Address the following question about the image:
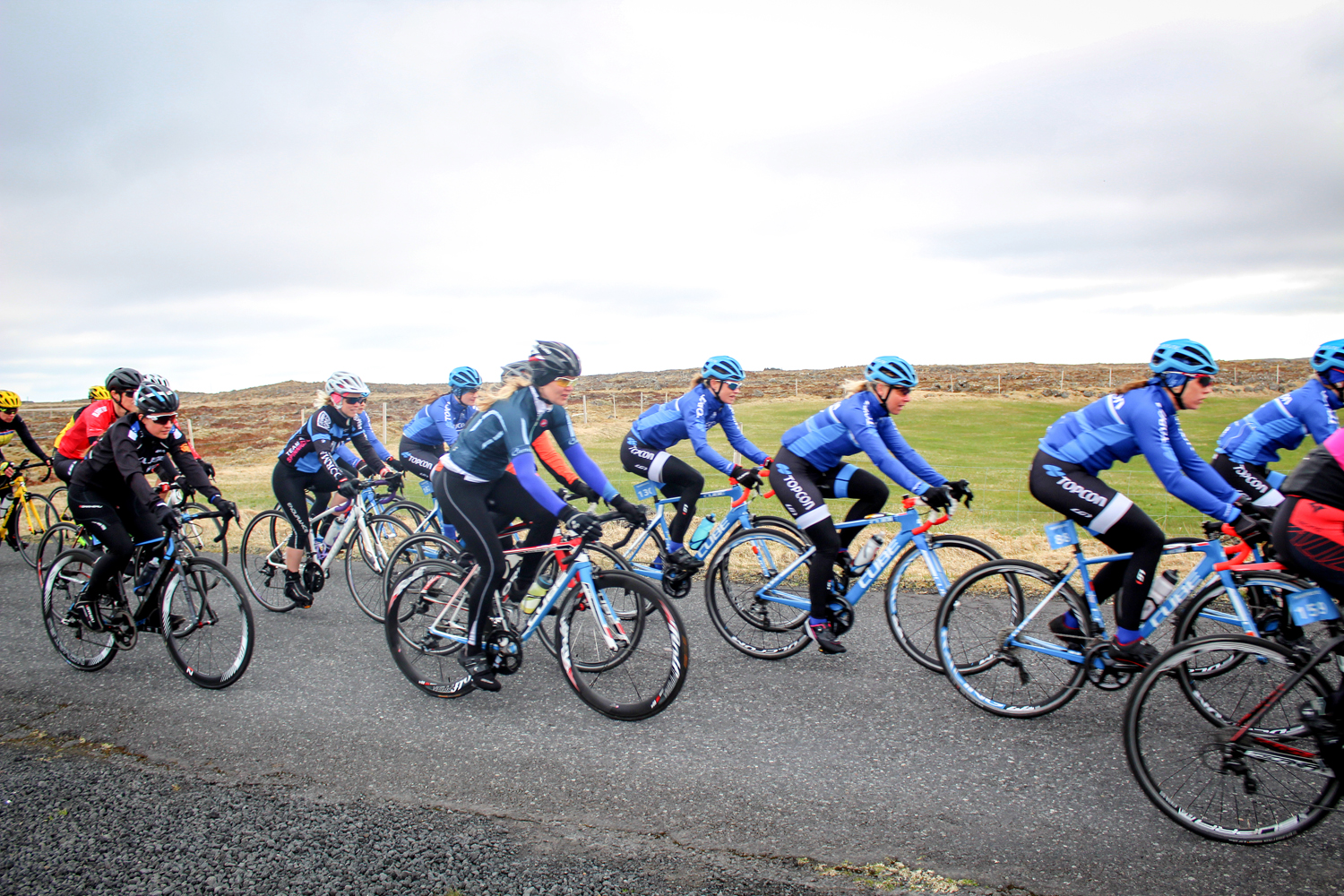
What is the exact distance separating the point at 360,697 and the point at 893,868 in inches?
142

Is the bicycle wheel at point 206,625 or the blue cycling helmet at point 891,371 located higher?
the blue cycling helmet at point 891,371

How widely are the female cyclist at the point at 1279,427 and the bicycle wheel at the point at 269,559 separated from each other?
852 cm

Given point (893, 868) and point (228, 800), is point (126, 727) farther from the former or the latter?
point (893, 868)

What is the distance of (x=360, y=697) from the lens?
16.1 feet

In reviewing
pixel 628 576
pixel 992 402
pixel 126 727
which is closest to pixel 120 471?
pixel 126 727

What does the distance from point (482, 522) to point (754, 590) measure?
2262 millimetres

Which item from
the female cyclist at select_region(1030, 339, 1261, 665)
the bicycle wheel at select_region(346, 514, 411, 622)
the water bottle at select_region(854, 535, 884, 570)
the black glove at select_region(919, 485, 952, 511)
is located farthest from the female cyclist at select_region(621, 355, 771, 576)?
the female cyclist at select_region(1030, 339, 1261, 665)

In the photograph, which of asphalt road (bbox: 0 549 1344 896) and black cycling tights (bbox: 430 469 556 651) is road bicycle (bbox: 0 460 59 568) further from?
black cycling tights (bbox: 430 469 556 651)

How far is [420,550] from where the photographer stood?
6223mm

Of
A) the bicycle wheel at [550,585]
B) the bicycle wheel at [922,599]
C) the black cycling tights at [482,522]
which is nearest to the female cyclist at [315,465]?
the black cycling tights at [482,522]

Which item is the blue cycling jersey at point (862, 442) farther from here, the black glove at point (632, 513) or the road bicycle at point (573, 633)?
the road bicycle at point (573, 633)

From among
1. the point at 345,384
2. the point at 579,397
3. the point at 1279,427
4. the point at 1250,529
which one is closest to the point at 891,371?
the point at 1250,529

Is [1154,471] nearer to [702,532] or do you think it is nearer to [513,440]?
[702,532]

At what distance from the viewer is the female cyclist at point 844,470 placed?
5.21 m
